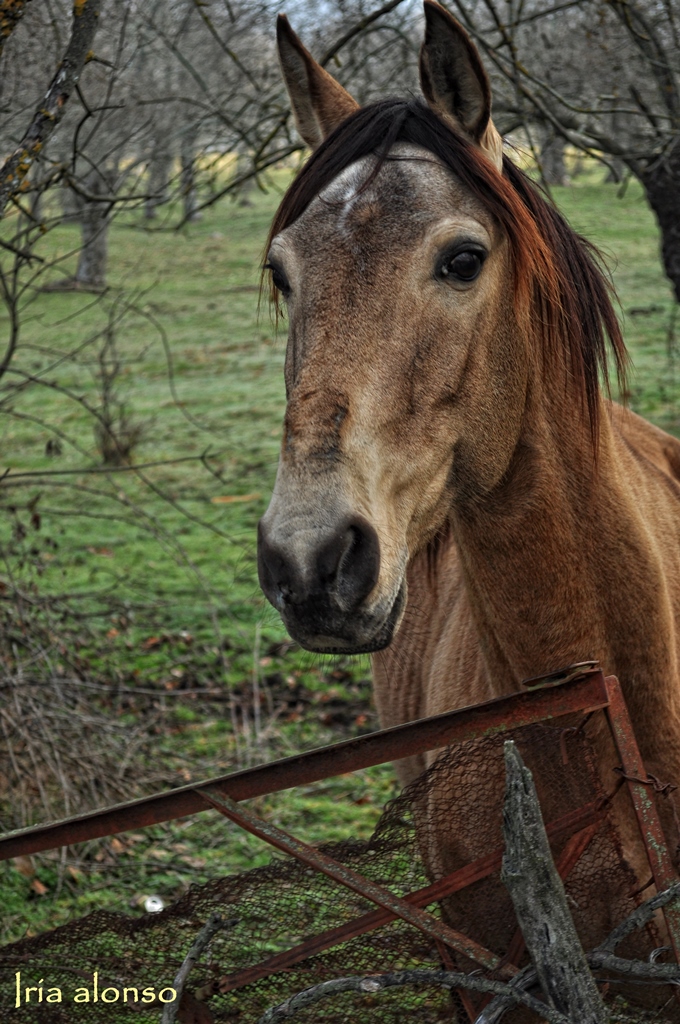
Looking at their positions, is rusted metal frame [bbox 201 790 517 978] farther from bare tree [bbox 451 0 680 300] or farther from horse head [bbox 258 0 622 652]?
bare tree [bbox 451 0 680 300]

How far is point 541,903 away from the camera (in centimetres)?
159

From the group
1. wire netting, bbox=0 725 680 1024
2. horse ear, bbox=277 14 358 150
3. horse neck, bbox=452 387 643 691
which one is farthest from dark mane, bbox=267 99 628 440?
wire netting, bbox=0 725 680 1024

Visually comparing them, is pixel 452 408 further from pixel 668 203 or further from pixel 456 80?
pixel 668 203

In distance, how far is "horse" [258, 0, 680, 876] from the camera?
5.71 ft

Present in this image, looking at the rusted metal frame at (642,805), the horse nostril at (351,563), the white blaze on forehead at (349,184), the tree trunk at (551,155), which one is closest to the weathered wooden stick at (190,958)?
the horse nostril at (351,563)

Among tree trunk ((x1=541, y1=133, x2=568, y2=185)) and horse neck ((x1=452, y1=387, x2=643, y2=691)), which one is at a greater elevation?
tree trunk ((x1=541, y1=133, x2=568, y2=185))

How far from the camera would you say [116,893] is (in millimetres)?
4406

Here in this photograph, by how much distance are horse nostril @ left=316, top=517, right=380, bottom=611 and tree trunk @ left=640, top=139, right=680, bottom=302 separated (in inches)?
225

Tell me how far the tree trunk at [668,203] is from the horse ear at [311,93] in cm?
469

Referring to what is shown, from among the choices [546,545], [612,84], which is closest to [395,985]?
[546,545]

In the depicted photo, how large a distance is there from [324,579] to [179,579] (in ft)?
21.4

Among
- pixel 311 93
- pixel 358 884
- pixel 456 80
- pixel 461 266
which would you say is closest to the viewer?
pixel 358 884

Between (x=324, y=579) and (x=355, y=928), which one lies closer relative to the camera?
(x=324, y=579)

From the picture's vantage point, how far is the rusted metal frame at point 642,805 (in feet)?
5.76
